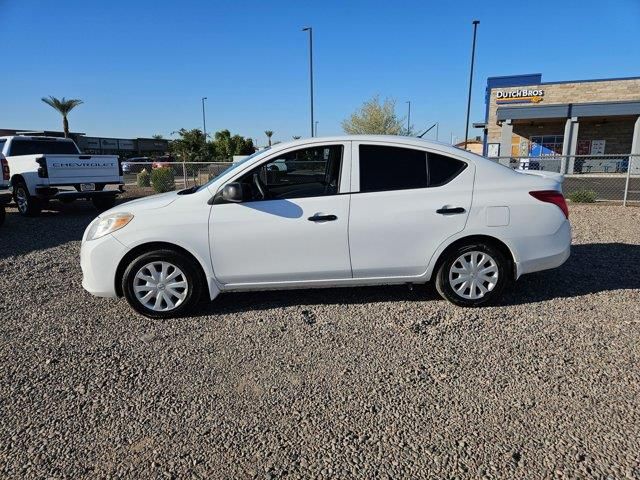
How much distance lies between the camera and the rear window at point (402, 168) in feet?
A: 13.3

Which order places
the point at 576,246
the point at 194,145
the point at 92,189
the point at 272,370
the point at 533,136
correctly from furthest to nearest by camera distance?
the point at 194,145, the point at 533,136, the point at 92,189, the point at 576,246, the point at 272,370

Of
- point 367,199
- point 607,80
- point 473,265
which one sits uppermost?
point 607,80

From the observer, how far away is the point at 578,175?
17.6 meters

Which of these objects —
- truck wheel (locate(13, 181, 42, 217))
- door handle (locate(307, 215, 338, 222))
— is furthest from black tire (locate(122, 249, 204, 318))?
truck wheel (locate(13, 181, 42, 217))

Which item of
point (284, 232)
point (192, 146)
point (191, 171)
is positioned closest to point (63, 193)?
point (284, 232)

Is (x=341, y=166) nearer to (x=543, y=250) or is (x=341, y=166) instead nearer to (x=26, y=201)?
(x=543, y=250)

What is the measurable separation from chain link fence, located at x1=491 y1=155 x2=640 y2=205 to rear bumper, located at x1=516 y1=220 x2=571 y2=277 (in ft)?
15.0

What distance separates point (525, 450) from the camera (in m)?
2.29

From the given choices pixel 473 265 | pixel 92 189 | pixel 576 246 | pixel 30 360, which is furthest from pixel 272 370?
pixel 92 189

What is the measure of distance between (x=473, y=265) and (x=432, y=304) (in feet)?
1.79

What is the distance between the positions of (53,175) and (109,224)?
266 inches

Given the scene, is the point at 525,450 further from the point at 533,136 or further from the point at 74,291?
the point at 533,136

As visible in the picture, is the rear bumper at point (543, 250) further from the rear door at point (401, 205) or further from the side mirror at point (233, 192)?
the side mirror at point (233, 192)

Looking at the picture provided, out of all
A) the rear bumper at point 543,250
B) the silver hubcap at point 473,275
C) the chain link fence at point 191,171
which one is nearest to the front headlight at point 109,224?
the silver hubcap at point 473,275
